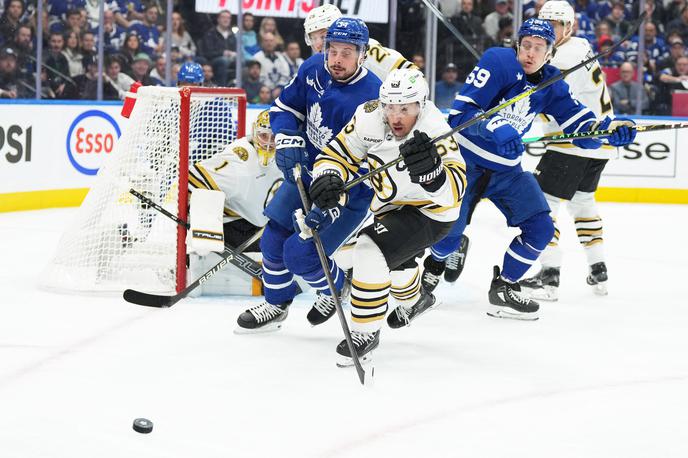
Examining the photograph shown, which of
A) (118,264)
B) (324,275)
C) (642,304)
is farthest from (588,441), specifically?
(118,264)

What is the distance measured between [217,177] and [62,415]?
1.72m

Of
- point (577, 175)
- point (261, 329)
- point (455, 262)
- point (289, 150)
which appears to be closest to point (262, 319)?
point (261, 329)

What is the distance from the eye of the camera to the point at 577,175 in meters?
4.50

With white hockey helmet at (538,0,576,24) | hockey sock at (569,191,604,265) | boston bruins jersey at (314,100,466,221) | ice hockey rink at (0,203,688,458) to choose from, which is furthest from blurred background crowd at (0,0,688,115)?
boston bruins jersey at (314,100,466,221)

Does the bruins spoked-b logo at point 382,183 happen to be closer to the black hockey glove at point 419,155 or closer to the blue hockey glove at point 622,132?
the black hockey glove at point 419,155

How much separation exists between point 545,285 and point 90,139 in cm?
369

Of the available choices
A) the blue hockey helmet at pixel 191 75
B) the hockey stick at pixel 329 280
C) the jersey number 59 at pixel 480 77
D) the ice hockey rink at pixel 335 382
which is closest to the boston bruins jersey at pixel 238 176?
the ice hockey rink at pixel 335 382

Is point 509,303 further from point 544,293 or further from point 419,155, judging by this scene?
point 419,155

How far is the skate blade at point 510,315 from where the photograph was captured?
4.03 meters

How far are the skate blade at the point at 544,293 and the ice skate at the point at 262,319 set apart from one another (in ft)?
3.95

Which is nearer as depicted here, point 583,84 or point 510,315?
point 510,315

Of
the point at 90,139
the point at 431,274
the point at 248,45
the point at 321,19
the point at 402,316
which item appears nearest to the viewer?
the point at 402,316

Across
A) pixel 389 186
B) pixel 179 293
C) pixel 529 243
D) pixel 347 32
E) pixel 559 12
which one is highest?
pixel 559 12

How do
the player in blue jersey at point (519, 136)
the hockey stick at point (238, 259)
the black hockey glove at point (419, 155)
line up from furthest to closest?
the hockey stick at point (238, 259) < the player in blue jersey at point (519, 136) < the black hockey glove at point (419, 155)
